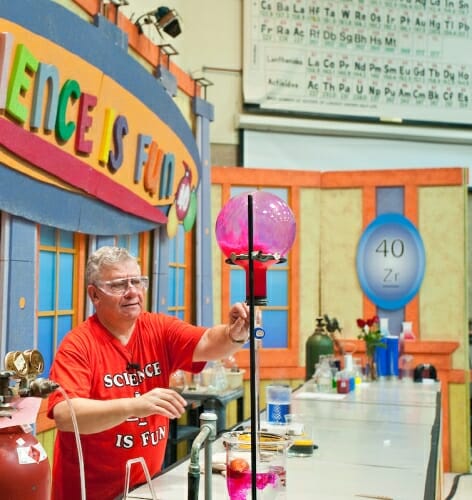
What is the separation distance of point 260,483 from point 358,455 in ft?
2.80

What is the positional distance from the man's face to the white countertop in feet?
1.71

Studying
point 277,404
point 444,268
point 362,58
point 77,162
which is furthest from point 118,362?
point 362,58

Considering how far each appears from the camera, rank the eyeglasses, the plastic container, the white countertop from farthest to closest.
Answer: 1. the plastic container
2. the eyeglasses
3. the white countertop

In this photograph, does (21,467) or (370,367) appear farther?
(370,367)

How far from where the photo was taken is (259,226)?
1738 mm

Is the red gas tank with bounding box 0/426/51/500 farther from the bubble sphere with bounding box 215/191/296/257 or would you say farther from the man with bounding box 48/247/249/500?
the bubble sphere with bounding box 215/191/296/257

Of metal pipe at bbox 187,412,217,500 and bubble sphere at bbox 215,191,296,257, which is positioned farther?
bubble sphere at bbox 215,191,296,257

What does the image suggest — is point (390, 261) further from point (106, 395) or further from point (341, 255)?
point (106, 395)

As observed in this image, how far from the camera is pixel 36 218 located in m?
2.97

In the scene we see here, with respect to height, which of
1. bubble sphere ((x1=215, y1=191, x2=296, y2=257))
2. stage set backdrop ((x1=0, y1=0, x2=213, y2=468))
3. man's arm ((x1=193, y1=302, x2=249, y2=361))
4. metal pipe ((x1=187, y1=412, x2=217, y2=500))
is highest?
stage set backdrop ((x1=0, y1=0, x2=213, y2=468))

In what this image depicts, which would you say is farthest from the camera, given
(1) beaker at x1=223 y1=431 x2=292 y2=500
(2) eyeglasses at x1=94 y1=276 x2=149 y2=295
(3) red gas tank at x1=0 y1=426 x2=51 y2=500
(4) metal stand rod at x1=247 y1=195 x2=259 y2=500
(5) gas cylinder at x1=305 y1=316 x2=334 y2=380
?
(5) gas cylinder at x1=305 y1=316 x2=334 y2=380

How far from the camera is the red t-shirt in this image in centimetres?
203

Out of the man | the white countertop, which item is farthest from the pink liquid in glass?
the man

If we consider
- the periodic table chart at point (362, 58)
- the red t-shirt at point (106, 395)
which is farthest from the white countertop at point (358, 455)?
the periodic table chart at point (362, 58)
